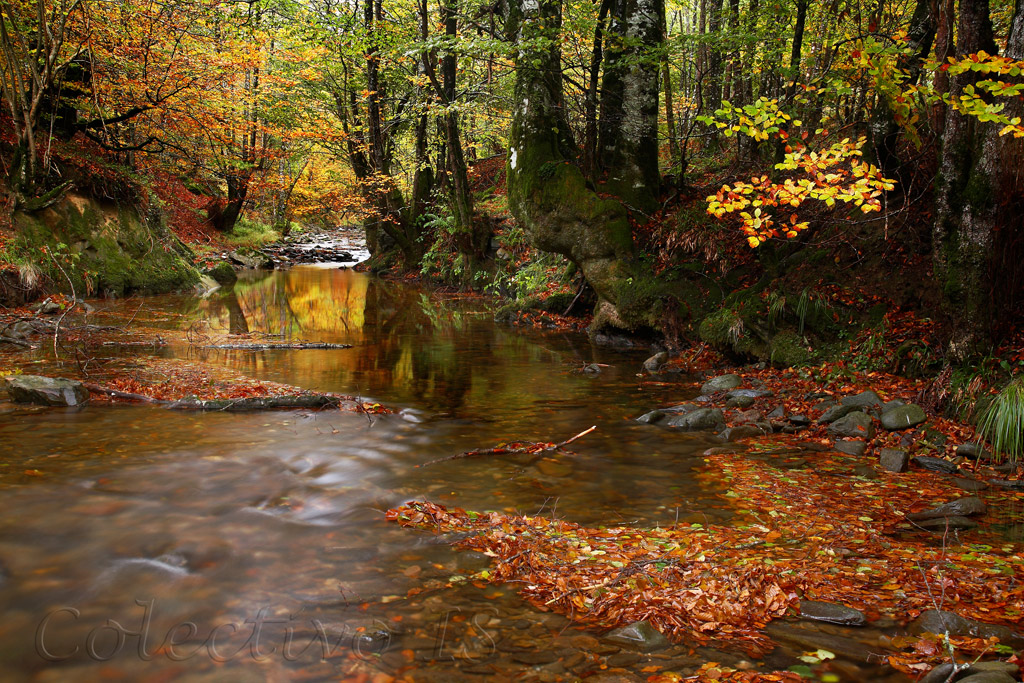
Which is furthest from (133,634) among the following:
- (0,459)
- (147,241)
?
(147,241)

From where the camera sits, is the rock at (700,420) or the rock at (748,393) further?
the rock at (748,393)

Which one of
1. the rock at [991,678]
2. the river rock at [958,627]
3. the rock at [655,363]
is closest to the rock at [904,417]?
the river rock at [958,627]

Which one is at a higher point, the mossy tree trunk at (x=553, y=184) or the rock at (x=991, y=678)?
the mossy tree trunk at (x=553, y=184)

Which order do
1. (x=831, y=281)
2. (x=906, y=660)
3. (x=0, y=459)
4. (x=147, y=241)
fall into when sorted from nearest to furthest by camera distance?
(x=906, y=660) < (x=0, y=459) < (x=831, y=281) < (x=147, y=241)

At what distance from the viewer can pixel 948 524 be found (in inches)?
168

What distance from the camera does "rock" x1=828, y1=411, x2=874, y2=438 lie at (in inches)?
251

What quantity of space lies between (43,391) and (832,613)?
8094mm

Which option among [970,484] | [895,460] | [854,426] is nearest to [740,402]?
[854,426]

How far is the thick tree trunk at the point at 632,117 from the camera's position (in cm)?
1196

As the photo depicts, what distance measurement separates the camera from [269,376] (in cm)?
933

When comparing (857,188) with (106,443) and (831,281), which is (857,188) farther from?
(106,443)

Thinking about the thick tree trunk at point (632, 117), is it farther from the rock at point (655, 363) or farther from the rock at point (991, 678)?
the rock at point (991, 678)

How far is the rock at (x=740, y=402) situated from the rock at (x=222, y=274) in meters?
20.6

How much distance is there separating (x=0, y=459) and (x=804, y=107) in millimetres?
12778
